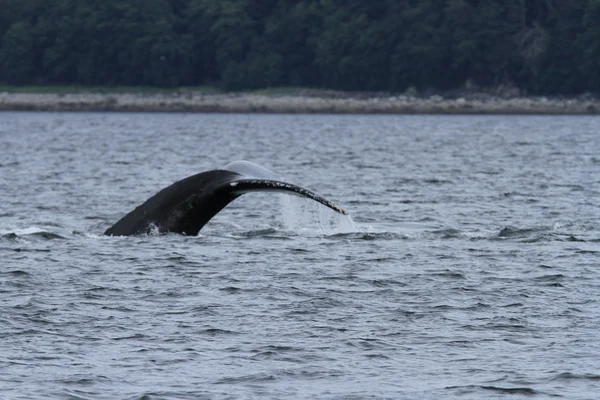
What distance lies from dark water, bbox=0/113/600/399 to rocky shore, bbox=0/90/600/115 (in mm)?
87341

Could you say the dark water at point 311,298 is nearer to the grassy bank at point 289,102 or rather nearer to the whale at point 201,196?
the whale at point 201,196

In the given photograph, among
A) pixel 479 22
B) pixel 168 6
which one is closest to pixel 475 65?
pixel 479 22

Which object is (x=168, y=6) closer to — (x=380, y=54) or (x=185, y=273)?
(x=380, y=54)

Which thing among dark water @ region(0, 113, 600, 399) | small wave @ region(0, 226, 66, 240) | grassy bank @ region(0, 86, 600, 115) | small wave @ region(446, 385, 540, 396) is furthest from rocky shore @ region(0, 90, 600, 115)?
small wave @ region(446, 385, 540, 396)

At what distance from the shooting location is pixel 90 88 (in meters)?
138

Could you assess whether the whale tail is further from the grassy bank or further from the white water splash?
the grassy bank

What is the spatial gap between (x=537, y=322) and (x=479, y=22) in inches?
4668

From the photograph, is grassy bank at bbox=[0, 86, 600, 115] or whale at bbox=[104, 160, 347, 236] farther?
grassy bank at bbox=[0, 86, 600, 115]

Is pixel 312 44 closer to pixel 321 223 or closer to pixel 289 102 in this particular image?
pixel 289 102

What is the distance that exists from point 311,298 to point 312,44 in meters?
123

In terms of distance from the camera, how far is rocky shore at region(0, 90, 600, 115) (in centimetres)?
12238

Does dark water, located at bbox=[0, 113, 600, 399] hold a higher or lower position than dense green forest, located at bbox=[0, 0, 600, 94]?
lower

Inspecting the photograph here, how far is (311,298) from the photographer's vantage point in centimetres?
1625

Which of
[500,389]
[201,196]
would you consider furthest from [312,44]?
[500,389]
